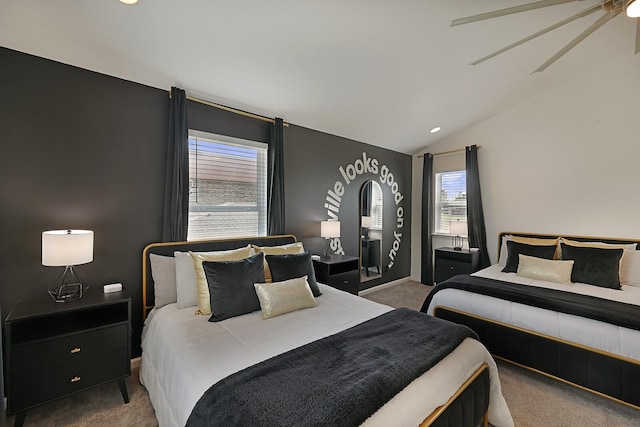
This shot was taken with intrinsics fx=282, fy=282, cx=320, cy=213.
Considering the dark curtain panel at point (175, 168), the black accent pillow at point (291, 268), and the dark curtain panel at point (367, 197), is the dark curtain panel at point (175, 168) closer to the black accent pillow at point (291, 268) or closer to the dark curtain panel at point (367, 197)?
the black accent pillow at point (291, 268)

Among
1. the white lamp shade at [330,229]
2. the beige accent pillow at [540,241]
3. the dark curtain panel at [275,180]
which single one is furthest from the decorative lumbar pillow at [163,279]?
the beige accent pillow at [540,241]

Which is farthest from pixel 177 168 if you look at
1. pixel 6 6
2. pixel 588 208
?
pixel 588 208

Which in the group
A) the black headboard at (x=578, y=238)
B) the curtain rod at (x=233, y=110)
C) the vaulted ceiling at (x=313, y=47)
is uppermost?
the vaulted ceiling at (x=313, y=47)

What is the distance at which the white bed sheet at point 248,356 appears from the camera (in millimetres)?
1306

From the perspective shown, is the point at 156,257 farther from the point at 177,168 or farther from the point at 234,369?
the point at 234,369

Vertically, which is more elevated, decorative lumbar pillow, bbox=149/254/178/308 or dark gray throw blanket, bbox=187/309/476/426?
decorative lumbar pillow, bbox=149/254/178/308

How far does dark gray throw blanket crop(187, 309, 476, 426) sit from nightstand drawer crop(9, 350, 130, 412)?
1.22 m

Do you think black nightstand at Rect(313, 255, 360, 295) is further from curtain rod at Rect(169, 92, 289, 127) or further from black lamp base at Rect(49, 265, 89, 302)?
black lamp base at Rect(49, 265, 89, 302)

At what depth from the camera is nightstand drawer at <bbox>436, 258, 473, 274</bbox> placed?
4332mm

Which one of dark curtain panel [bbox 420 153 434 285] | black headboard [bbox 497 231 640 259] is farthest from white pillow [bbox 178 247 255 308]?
black headboard [bbox 497 231 640 259]

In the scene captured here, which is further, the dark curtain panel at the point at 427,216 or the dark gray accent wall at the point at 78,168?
the dark curtain panel at the point at 427,216

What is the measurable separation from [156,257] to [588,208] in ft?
16.6

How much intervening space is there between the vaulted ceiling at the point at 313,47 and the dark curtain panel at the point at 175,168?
20 centimetres

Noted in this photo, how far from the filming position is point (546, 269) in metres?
3.11
